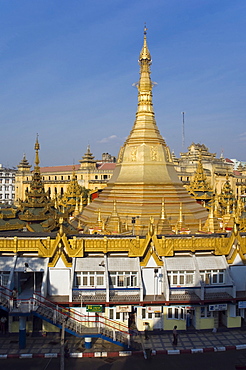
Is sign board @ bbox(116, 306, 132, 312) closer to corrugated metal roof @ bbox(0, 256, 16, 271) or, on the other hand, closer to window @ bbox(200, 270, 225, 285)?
window @ bbox(200, 270, 225, 285)

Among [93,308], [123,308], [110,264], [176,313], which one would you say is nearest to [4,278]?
[93,308]

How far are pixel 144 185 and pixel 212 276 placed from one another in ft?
53.3

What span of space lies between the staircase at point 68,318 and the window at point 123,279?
1.87 meters

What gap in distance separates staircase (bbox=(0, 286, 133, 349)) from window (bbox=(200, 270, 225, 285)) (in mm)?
4998

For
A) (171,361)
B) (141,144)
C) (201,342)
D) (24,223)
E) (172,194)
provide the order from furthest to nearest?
1. (141,144)
2. (172,194)
3. (24,223)
4. (201,342)
5. (171,361)

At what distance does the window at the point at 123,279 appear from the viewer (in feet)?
60.0

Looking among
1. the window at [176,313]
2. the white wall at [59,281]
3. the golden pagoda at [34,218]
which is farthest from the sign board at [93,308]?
the golden pagoda at [34,218]

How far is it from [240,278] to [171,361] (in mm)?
6186

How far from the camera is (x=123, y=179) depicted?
35.7 m

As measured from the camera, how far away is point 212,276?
738 inches

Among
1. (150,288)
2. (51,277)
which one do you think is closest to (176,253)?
(150,288)

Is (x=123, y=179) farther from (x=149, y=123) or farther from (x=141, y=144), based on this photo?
(x=149, y=123)

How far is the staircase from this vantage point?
53.8 feet

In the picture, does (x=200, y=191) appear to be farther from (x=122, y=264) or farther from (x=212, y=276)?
(x=122, y=264)
